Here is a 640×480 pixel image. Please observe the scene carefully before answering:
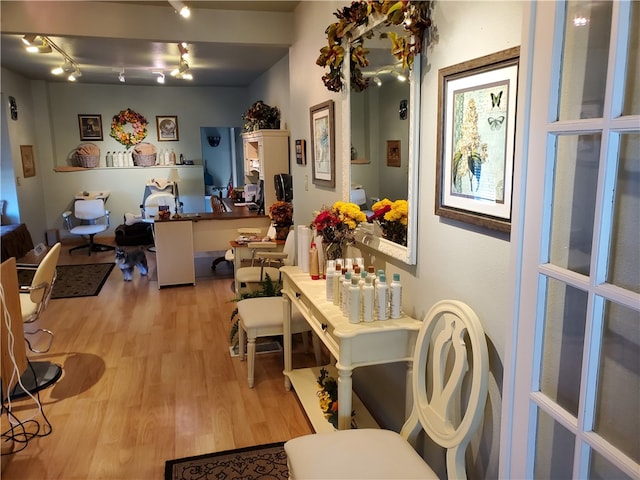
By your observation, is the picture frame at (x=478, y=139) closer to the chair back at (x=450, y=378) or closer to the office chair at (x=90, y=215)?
the chair back at (x=450, y=378)

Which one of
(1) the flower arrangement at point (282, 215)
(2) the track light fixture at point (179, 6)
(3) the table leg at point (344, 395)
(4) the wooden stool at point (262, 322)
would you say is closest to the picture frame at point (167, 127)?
(1) the flower arrangement at point (282, 215)

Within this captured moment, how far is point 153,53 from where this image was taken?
539 cm

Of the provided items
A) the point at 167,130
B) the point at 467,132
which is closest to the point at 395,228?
the point at 467,132

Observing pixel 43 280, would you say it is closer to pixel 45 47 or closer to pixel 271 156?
pixel 45 47

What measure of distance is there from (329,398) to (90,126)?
23.0 ft

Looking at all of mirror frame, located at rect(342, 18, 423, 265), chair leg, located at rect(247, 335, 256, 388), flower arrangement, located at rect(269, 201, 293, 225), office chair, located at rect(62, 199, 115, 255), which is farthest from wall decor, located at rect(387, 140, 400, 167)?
office chair, located at rect(62, 199, 115, 255)

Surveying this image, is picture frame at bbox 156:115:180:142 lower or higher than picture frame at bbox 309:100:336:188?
higher

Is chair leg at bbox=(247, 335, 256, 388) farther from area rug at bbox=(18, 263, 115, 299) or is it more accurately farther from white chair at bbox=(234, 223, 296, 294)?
area rug at bbox=(18, 263, 115, 299)

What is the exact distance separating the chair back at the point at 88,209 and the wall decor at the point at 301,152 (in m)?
4.59

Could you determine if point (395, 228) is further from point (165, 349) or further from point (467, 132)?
point (165, 349)

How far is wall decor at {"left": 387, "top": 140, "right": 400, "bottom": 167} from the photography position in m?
2.19

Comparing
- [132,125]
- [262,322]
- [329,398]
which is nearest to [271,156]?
[262,322]

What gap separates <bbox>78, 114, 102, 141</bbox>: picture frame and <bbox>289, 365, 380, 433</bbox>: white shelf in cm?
645

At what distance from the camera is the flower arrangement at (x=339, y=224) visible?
2521mm
